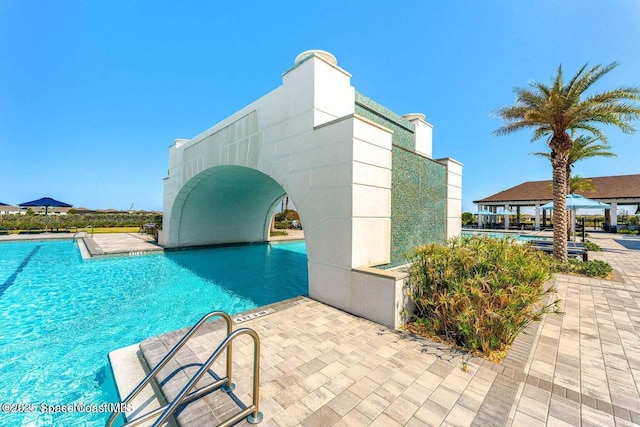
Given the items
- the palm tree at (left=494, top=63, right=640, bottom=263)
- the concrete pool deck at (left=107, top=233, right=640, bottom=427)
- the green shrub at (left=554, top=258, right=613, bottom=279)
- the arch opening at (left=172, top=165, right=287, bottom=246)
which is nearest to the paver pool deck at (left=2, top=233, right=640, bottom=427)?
the concrete pool deck at (left=107, top=233, right=640, bottom=427)

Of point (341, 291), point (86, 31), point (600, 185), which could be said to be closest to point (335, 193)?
point (341, 291)

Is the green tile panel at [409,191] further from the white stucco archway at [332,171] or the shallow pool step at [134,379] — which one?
the shallow pool step at [134,379]

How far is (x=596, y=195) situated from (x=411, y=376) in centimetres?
3688

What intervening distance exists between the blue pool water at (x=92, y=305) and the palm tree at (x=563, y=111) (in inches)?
424

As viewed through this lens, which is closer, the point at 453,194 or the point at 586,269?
the point at 586,269

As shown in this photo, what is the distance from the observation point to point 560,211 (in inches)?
377

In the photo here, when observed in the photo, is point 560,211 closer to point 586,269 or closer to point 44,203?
point 586,269

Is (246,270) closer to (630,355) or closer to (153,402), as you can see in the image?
(153,402)

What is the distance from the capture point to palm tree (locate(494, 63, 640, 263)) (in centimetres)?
867

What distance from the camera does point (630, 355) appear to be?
12.1 feet

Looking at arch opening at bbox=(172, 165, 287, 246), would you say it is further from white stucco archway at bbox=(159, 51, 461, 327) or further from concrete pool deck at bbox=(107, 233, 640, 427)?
concrete pool deck at bbox=(107, 233, 640, 427)

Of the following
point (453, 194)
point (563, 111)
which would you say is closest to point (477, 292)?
point (453, 194)

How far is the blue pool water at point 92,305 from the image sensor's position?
354 cm

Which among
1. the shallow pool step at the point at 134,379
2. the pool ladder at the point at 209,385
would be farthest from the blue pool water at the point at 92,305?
the pool ladder at the point at 209,385
